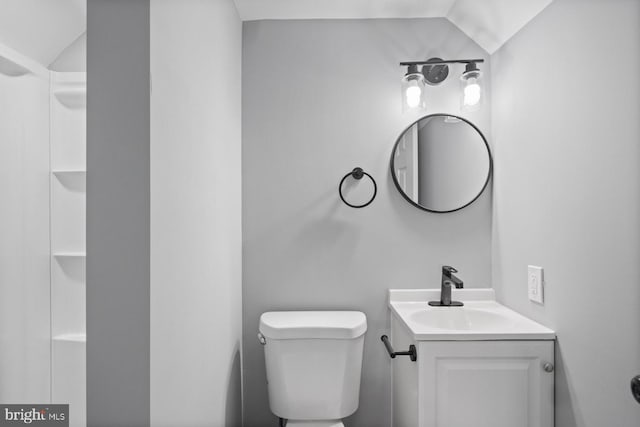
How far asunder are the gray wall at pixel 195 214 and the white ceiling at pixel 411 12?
176 millimetres

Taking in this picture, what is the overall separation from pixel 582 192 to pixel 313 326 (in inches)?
42.2

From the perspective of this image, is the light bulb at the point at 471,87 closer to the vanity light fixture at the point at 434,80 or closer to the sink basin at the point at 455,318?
the vanity light fixture at the point at 434,80

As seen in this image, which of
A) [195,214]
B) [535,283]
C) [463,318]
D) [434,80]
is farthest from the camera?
[434,80]

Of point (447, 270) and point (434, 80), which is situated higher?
point (434, 80)

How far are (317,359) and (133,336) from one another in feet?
2.96

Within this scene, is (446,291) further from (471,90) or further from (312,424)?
(471,90)

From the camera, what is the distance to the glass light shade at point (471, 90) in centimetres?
173

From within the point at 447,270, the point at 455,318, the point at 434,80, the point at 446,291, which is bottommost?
the point at 455,318

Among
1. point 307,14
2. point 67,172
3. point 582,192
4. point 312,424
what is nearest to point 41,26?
point 67,172

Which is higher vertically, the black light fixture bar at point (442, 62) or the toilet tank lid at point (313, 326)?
the black light fixture bar at point (442, 62)

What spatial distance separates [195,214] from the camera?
118cm

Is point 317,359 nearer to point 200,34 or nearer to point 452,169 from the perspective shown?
point 452,169

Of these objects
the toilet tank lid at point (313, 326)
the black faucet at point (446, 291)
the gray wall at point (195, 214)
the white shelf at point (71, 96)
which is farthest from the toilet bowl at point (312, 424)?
the white shelf at point (71, 96)

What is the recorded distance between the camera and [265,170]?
1.89 m
